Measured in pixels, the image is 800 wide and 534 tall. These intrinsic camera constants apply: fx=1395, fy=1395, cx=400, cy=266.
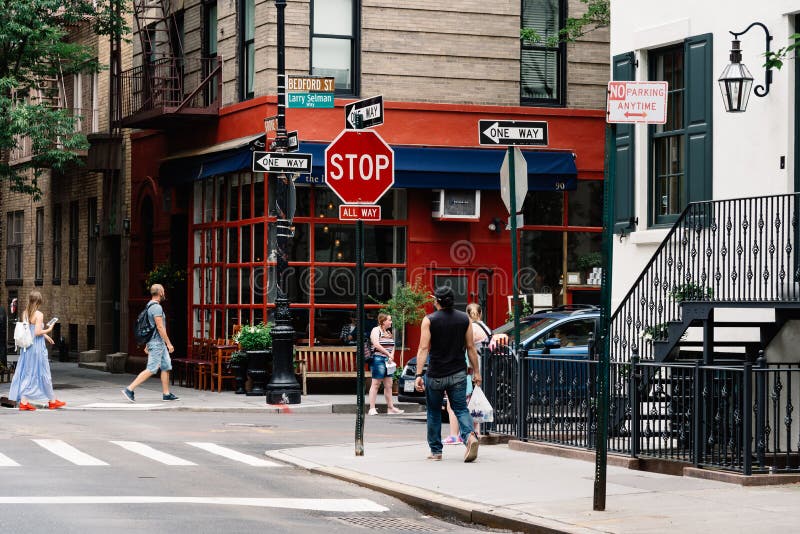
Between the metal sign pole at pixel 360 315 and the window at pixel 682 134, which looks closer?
the metal sign pole at pixel 360 315

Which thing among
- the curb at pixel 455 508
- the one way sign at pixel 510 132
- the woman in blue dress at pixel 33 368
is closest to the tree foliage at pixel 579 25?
the woman in blue dress at pixel 33 368

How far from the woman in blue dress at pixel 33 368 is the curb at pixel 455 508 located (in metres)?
8.52

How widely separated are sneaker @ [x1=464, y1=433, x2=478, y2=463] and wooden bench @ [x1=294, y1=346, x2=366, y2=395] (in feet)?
35.1

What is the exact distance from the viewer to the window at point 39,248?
39438 mm

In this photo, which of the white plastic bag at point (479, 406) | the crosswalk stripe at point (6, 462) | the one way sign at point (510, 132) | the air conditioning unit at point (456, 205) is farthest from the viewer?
the air conditioning unit at point (456, 205)

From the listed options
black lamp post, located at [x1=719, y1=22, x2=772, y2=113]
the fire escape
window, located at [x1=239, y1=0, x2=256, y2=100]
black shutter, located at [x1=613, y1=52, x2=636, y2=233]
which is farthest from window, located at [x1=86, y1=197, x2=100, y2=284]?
black lamp post, located at [x1=719, y1=22, x2=772, y2=113]

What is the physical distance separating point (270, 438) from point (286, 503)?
6177 mm

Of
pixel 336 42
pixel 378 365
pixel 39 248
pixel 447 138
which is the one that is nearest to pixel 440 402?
pixel 378 365

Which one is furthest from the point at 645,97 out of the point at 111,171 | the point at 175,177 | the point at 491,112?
the point at 111,171

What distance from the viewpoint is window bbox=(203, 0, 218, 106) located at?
2784 centimetres

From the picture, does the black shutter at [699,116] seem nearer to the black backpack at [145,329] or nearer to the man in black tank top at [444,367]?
the man in black tank top at [444,367]

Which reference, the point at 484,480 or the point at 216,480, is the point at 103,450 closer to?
the point at 216,480

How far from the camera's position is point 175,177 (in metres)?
28.5

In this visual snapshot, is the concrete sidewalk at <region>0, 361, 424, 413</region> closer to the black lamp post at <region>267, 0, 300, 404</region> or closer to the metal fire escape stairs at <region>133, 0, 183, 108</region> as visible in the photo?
the black lamp post at <region>267, 0, 300, 404</region>
